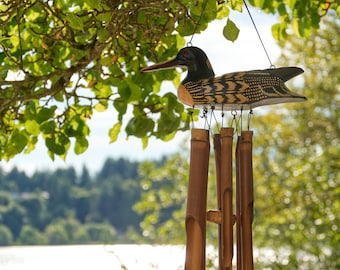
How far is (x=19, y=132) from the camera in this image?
2.06 meters

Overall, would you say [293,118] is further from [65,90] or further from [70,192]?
[70,192]

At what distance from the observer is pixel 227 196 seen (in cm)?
142

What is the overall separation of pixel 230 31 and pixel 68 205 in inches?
389

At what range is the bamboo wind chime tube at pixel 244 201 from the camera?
4.75ft

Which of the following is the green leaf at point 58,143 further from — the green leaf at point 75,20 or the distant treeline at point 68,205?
the distant treeline at point 68,205

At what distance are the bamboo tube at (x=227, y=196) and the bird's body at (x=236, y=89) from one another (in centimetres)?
7

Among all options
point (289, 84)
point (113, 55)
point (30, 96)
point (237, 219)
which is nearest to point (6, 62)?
point (30, 96)

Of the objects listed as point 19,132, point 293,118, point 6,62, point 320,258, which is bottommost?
point 320,258

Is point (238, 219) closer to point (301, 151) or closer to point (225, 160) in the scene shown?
point (225, 160)

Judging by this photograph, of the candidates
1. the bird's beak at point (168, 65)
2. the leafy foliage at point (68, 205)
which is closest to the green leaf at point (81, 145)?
the bird's beak at point (168, 65)

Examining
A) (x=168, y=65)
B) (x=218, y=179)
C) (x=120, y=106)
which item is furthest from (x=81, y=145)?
→ (x=218, y=179)

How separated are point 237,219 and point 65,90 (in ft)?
2.40

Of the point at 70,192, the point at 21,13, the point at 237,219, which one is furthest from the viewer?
the point at 70,192

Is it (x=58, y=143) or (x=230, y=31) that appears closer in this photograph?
(x=230, y=31)
